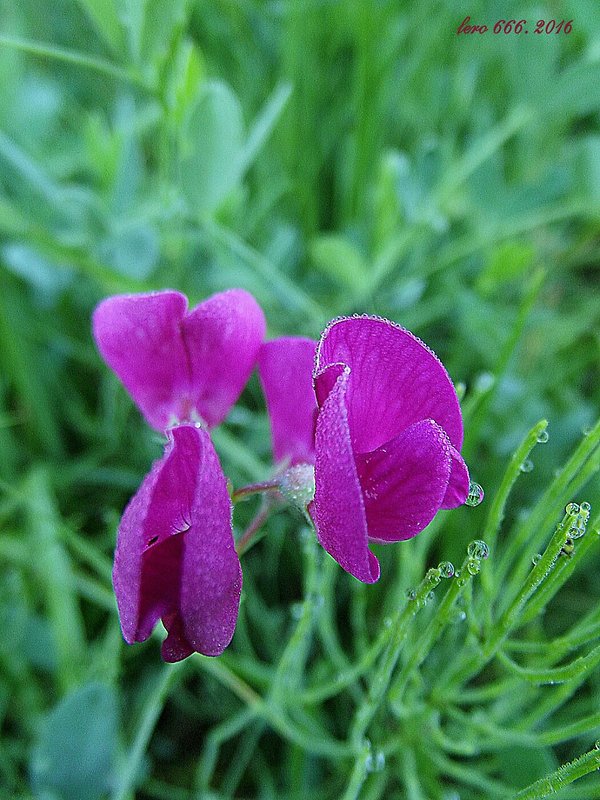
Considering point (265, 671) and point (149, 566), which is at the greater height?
point (149, 566)

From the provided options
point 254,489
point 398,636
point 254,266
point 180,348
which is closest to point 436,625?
point 398,636

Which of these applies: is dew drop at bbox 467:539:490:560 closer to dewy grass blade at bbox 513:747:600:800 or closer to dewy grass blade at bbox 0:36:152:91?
dewy grass blade at bbox 513:747:600:800

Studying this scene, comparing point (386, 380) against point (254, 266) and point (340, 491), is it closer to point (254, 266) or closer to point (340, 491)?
point (340, 491)

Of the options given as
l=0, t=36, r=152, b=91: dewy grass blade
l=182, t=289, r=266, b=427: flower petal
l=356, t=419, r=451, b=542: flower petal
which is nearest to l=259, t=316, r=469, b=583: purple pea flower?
l=356, t=419, r=451, b=542: flower petal

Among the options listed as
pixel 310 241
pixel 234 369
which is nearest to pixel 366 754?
pixel 234 369

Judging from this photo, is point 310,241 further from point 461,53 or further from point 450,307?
point 461,53
